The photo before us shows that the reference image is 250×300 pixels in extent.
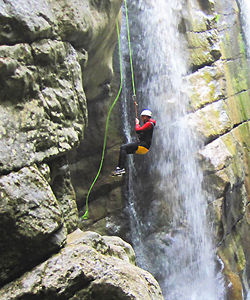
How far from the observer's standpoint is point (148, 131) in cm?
584

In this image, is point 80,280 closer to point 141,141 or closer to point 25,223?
point 25,223

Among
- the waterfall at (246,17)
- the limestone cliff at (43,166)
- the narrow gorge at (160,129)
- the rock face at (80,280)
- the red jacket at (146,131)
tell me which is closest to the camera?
the rock face at (80,280)

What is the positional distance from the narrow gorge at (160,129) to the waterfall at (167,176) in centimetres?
3

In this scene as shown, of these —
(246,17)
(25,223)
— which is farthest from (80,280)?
(246,17)

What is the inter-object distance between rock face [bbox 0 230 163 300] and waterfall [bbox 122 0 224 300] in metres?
4.41

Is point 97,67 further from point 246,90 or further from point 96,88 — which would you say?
point 246,90

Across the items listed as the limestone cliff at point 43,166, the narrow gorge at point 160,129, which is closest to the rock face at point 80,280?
the limestone cliff at point 43,166

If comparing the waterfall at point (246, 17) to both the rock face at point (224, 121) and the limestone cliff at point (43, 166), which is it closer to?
the rock face at point (224, 121)

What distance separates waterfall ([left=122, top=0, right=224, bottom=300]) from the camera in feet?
24.7

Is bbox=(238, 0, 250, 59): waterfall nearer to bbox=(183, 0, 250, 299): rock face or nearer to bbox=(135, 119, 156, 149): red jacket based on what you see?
bbox=(183, 0, 250, 299): rock face

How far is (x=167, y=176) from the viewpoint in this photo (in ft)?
26.0

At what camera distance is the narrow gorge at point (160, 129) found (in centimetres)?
437

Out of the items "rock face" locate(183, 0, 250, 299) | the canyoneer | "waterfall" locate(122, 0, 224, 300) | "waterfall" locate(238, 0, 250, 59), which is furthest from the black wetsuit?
"waterfall" locate(238, 0, 250, 59)

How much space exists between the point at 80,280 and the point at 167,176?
5245 mm
